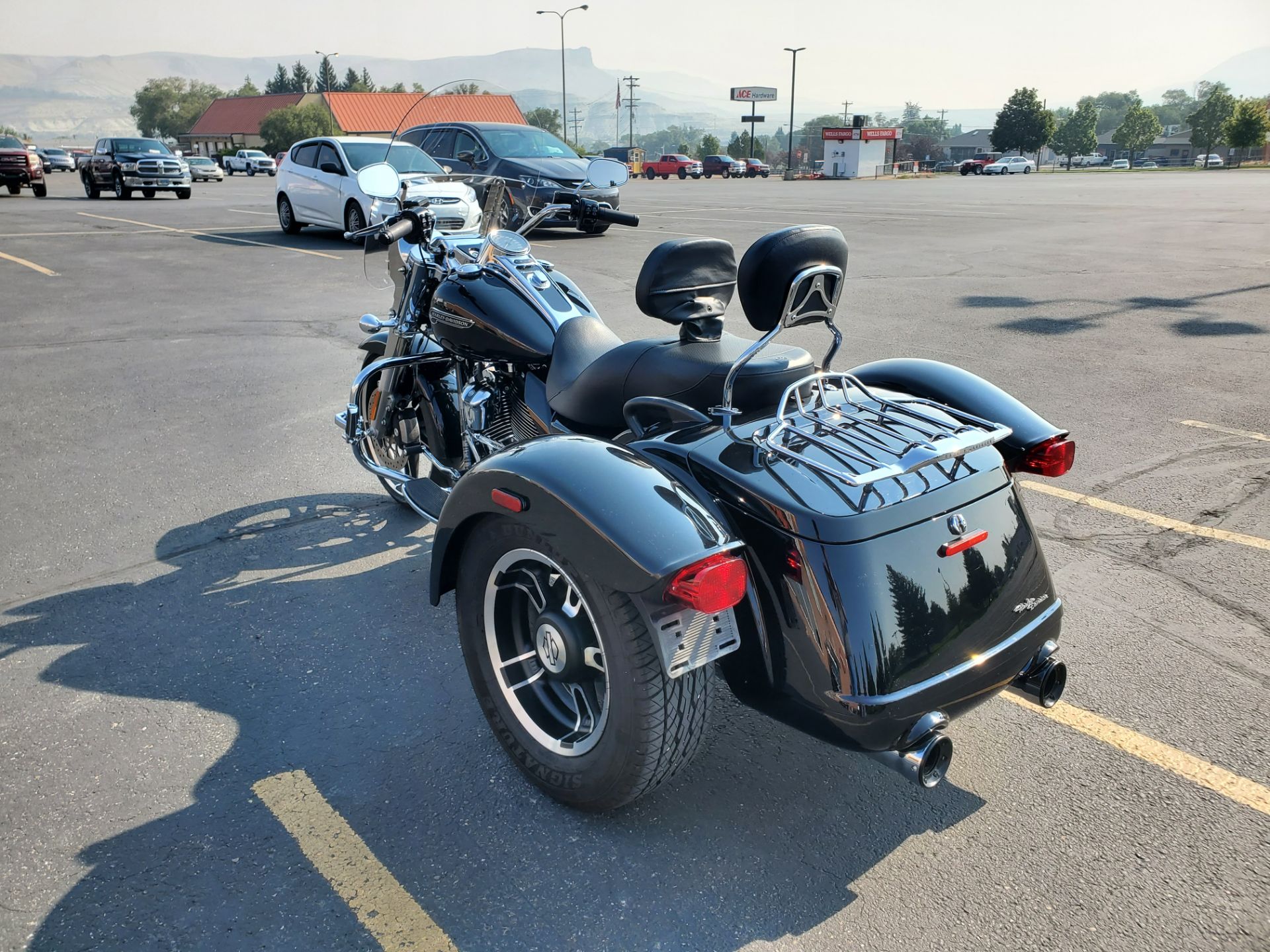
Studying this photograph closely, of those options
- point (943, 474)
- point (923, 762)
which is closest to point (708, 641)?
point (923, 762)

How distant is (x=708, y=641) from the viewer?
7.07ft

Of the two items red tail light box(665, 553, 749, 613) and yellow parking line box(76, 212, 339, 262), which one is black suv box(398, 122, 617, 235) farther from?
red tail light box(665, 553, 749, 613)

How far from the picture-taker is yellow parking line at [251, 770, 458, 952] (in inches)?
84.1

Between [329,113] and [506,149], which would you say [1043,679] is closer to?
[506,149]

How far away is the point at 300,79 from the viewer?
126 metres

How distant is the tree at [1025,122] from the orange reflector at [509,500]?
323 ft

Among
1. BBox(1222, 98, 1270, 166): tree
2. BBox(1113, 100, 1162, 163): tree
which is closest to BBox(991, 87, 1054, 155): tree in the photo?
BBox(1222, 98, 1270, 166): tree

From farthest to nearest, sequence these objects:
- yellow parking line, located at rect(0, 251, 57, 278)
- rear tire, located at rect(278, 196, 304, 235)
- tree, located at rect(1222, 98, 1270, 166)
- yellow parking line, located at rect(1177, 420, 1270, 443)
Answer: tree, located at rect(1222, 98, 1270, 166)
rear tire, located at rect(278, 196, 304, 235)
yellow parking line, located at rect(0, 251, 57, 278)
yellow parking line, located at rect(1177, 420, 1270, 443)

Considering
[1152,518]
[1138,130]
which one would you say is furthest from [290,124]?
[1138,130]

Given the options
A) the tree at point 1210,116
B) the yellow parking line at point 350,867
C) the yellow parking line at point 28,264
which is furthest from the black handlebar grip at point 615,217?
the tree at point 1210,116

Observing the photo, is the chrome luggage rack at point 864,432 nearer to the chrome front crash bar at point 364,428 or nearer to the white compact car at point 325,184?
the chrome front crash bar at point 364,428

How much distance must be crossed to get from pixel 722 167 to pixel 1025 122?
4436 centimetres

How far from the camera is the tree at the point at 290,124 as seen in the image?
251ft

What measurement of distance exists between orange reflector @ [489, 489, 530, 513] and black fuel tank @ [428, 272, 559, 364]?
1.00 meters
